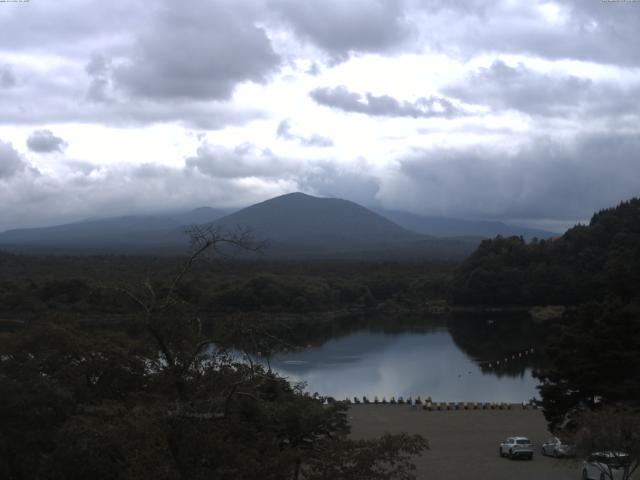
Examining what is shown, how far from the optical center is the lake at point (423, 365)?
26719 mm

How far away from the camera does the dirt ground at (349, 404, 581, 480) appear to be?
12.7 metres

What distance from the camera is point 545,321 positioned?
45.2 m

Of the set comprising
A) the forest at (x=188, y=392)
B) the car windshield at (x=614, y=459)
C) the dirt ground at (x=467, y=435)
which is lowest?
the dirt ground at (x=467, y=435)

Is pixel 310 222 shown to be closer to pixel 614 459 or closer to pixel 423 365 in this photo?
pixel 423 365

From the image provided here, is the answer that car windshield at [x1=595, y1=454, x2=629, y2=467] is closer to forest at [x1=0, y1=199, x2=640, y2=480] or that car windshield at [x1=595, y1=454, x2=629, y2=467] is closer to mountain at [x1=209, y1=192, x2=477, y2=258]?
forest at [x1=0, y1=199, x2=640, y2=480]

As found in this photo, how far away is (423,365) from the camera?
32.4m

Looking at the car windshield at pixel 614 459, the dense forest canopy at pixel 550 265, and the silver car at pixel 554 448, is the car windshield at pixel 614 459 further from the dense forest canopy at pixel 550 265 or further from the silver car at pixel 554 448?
the dense forest canopy at pixel 550 265

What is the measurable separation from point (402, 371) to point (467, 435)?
14146 millimetres

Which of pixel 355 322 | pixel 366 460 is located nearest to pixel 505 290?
pixel 355 322

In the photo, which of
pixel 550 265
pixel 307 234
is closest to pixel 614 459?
pixel 550 265

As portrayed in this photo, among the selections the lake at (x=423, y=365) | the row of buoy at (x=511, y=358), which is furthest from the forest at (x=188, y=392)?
the row of buoy at (x=511, y=358)

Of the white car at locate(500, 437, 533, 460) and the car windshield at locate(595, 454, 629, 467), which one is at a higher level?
the car windshield at locate(595, 454, 629, 467)

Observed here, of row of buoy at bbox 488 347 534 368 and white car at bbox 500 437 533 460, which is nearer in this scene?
white car at bbox 500 437 533 460

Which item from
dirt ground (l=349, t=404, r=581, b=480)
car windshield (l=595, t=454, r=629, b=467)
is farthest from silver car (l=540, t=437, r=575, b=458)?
car windshield (l=595, t=454, r=629, b=467)
